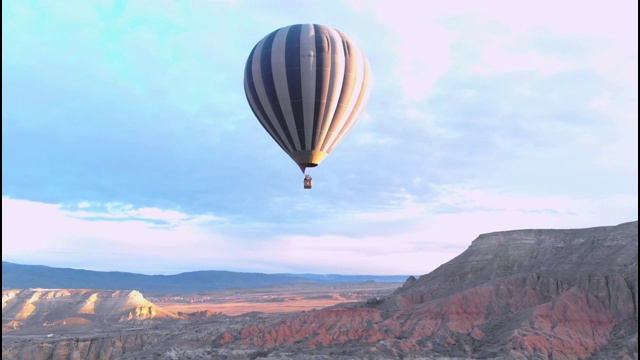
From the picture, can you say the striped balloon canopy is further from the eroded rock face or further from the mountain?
the eroded rock face

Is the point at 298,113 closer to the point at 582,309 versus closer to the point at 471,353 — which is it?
the point at 471,353

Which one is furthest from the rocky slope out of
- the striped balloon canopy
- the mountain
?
the striped balloon canopy

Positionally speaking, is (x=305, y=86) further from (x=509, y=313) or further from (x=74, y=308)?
(x=74, y=308)

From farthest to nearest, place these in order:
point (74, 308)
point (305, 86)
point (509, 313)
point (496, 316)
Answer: point (74, 308)
point (496, 316)
point (509, 313)
point (305, 86)

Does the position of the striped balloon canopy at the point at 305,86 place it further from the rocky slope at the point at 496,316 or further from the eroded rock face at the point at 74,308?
the eroded rock face at the point at 74,308

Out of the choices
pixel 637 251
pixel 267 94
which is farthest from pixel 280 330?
pixel 637 251

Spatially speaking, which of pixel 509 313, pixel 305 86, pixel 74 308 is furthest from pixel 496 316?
pixel 74 308
